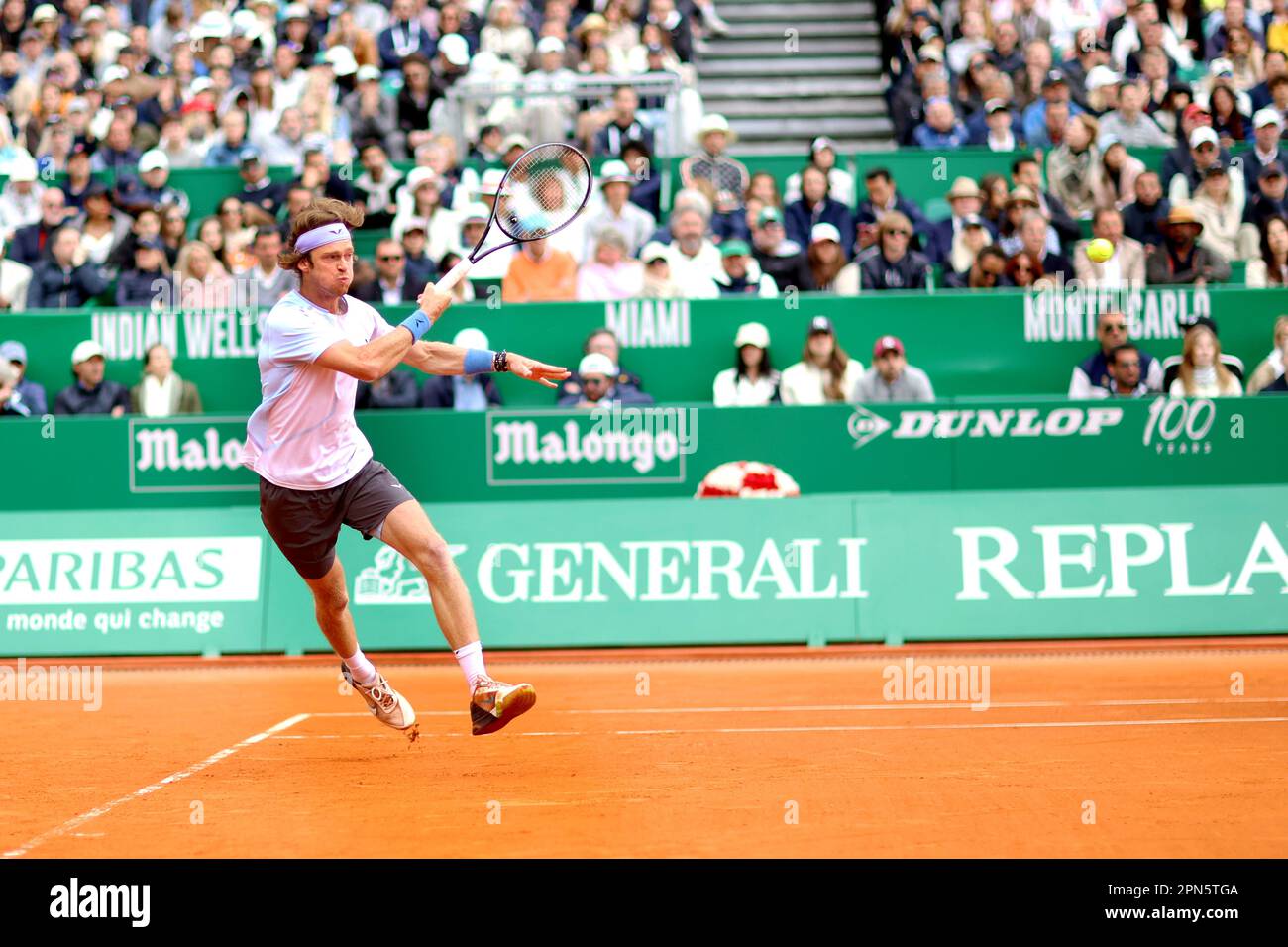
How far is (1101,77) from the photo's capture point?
16562 mm

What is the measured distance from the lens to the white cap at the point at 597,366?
13.1 metres

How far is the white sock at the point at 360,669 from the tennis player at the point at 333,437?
202 mm

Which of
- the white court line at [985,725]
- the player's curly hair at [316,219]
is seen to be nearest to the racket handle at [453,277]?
the player's curly hair at [316,219]

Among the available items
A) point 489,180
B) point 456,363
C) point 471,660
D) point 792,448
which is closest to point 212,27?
point 489,180

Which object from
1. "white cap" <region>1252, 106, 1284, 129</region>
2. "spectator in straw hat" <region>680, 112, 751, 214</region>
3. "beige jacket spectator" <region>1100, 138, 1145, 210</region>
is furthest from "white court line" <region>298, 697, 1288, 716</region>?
"white cap" <region>1252, 106, 1284, 129</region>

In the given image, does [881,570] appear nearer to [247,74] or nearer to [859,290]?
[859,290]

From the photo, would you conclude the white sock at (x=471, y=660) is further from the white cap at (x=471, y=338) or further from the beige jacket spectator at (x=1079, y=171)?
the beige jacket spectator at (x=1079, y=171)

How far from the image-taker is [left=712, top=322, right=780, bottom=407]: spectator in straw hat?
44.1ft

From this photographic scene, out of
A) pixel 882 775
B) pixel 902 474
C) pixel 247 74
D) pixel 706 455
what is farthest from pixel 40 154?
pixel 882 775

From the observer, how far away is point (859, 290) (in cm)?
1431

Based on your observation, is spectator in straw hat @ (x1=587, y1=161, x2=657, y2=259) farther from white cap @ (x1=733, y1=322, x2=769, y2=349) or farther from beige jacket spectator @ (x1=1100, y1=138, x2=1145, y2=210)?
beige jacket spectator @ (x1=1100, y1=138, x2=1145, y2=210)

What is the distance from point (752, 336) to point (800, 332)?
457 millimetres

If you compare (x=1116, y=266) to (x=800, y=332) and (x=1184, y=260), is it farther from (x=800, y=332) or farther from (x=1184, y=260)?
(x=800, y=332)

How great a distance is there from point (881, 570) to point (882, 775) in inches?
200
